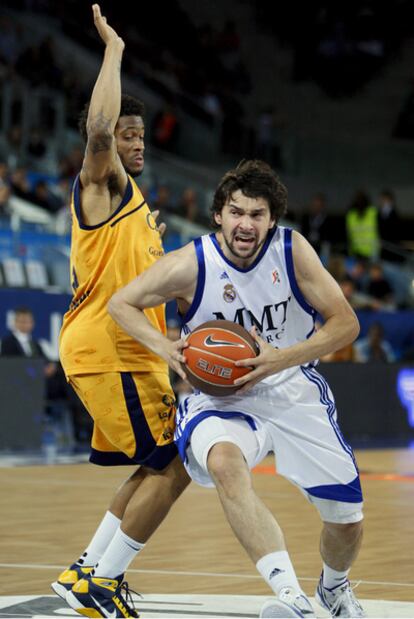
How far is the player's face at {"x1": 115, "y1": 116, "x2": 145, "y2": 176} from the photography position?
231 inches

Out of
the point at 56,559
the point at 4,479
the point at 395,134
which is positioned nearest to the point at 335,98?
the point at 395,134

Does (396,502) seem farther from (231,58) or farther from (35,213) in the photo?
(231,58)

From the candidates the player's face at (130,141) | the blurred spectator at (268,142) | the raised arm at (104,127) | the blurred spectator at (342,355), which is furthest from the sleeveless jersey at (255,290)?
the blurred spectator at (268,142)

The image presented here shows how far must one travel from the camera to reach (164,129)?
80.3ft

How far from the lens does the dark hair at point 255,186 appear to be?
5.27 meters

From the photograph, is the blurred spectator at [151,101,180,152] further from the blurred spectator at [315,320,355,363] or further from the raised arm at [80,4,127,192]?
the raised arm at [80,4,127,192]

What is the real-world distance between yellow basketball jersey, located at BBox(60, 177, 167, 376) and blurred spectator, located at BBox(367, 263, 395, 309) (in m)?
13.9

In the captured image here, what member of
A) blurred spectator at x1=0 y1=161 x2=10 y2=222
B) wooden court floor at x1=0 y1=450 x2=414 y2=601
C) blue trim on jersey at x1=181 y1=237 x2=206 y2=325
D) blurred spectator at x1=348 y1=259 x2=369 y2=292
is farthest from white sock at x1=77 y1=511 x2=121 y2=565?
blurred spectator at x1=348 y1=259 x2=369 y2=292

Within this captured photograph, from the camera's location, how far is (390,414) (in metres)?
17.0

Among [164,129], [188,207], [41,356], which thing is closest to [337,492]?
[41,356]

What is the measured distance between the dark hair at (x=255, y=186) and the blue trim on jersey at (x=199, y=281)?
189 millimetres

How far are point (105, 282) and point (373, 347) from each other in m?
12.2

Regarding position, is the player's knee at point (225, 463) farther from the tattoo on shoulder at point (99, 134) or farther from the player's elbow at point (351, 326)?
the tattoo on shoulder at point (99, 134)

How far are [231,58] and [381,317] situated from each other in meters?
12.0
